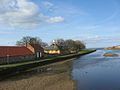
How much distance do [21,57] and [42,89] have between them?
41105mm

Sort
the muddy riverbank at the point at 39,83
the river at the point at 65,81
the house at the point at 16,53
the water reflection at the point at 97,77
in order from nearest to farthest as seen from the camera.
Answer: the water reflection at the point at 97,77 < the river at the point at 65,81 < the muddy riverbank at the point at 39,83 < the house at the point at 16,53

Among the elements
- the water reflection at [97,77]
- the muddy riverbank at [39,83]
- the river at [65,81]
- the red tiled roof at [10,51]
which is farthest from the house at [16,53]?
the muddy riverbank at [39,83]

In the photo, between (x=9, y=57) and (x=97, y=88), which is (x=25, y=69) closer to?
(x=9, y=57)

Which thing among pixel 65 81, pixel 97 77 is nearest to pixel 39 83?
pixel 65 81

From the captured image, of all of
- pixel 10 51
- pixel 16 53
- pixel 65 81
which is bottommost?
pixel 65 81

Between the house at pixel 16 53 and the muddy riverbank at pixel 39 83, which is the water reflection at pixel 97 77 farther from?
the house at pixel 16 53

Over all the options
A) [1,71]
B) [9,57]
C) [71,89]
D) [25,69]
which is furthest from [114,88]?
[9,57]

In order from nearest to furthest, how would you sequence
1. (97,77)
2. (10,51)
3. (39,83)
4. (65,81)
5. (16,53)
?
(39,83) < (65,81) < (97,77) < (10,51) < (16,53)

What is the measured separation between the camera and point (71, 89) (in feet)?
75.9

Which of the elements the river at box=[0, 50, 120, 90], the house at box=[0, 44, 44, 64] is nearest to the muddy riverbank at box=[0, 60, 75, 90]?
the river at box=[0, 50, 120, 90]

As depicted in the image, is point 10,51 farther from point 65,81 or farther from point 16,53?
point 65,81

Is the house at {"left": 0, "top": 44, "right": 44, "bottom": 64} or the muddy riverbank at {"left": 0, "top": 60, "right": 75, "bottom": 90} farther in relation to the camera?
the house at {"left": 0, "top": 44, "right": 44, "bottom": 64}

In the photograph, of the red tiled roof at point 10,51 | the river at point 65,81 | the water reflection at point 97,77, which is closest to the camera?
the water reflection at point 97,77

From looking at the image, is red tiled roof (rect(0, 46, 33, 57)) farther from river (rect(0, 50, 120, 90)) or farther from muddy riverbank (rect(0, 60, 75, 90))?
muddy riverbank (rect(0, 60, 75, 90))
